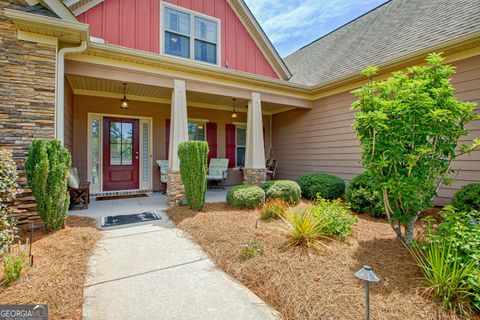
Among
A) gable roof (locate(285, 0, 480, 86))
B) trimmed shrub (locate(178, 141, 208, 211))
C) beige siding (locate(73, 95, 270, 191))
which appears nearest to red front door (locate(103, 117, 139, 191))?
beige siding (locate(73, 95, 270, 191))

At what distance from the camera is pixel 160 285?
2340mm

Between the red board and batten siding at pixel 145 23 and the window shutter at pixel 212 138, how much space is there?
7.01 ft

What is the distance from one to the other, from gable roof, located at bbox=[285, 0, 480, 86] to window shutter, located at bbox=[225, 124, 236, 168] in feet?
10.3

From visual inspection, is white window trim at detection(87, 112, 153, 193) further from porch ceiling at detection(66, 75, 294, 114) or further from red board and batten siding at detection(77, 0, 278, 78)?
red board and batten siding at detection(77, 0, 278, 78)

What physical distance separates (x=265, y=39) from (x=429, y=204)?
7.19 m

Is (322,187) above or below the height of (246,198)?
above

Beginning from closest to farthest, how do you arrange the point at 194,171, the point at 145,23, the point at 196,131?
the point at 194,171 → the point at 145,23 → the point at 196,131

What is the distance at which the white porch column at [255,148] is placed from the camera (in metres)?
6.65

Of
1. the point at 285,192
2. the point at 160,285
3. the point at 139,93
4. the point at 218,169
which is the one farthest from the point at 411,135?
the point at 139,93

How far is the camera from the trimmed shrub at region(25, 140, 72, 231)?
3.27 metres

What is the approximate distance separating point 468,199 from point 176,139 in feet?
18.6

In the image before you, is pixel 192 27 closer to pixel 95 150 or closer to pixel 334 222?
pixel 95 150

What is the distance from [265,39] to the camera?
8.10m

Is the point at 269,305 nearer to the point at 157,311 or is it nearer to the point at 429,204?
the point at 157,311
